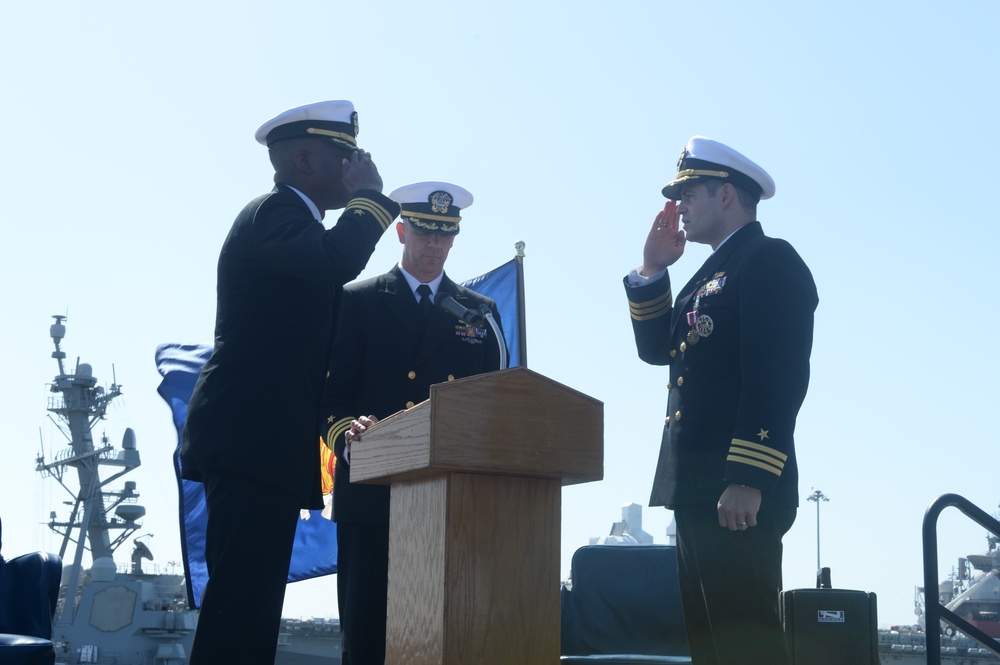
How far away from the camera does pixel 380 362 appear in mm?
4711

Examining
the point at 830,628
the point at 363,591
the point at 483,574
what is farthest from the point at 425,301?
the point at 830,628

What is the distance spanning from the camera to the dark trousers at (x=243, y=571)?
3232 millimetres

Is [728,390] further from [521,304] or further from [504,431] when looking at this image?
[521,304]

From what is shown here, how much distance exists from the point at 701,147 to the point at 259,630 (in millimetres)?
2321

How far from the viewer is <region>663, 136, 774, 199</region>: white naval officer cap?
4.11 m

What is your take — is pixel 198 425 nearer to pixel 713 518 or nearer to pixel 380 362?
Result: pixel 380 362

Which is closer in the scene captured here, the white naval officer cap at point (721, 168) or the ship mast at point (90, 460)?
the white naval officer cap at point (721, 168)

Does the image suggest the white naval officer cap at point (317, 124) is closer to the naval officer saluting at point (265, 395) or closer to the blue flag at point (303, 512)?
the naval officer saluting at point (265, 395)

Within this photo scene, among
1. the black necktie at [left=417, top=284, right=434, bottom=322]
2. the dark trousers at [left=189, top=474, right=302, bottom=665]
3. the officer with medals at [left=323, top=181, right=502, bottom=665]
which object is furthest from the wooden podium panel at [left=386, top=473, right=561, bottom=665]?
the black necktie at [left=417, top=284, right=434, bottom=322]

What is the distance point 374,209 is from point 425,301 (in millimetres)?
1325

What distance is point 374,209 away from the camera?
3.59 meters

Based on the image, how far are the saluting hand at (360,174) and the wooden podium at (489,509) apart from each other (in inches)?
38.2

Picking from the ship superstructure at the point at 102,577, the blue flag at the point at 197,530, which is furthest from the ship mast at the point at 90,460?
the blue flag at the point at 197,530

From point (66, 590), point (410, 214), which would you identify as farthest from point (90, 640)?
point (410, 214)
